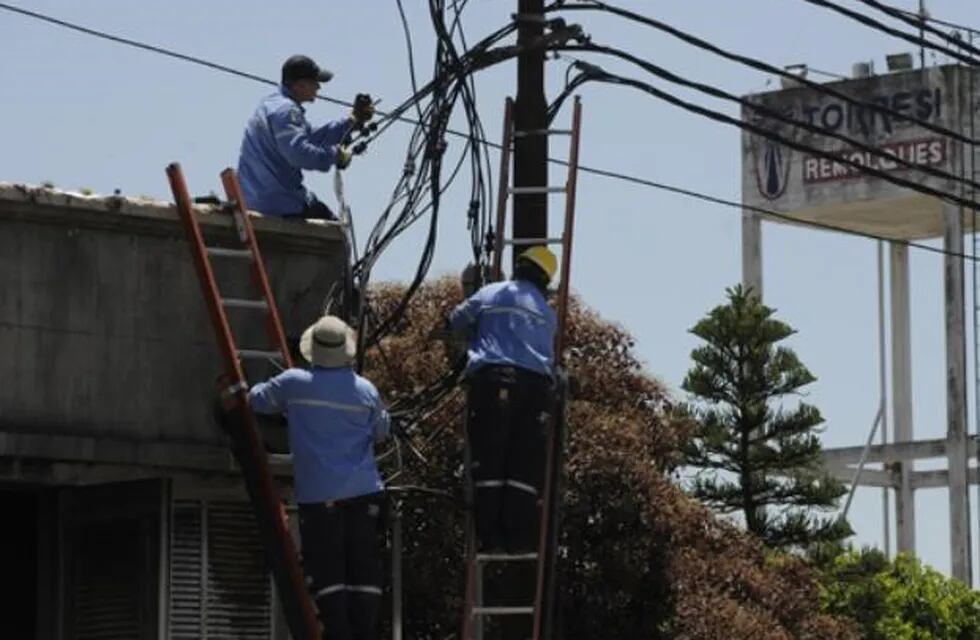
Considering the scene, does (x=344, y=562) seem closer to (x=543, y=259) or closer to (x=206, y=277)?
(x=206, y=277)

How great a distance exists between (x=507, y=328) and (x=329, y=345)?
162cm

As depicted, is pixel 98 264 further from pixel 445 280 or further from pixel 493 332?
pixel 445 280

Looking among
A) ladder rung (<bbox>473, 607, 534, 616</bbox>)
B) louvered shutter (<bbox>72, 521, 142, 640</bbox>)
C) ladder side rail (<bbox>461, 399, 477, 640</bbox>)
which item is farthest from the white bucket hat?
ladder rung (<bbox>473, 607, 534, 616</bbox>)

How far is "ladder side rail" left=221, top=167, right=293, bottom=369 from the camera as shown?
19.9 meters

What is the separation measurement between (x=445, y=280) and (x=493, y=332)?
15.2m

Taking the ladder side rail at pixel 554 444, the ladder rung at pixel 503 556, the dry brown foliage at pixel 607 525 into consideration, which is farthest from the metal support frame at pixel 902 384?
the ladder rung at pixel 503 556

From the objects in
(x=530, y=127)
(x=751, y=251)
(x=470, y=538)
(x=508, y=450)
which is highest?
(x=751, y=251)

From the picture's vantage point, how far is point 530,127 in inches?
885

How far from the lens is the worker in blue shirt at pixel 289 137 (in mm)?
20750

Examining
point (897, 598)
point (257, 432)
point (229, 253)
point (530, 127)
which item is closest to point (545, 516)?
point (257, 432)

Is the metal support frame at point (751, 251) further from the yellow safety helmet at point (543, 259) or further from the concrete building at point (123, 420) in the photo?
the concrete building at point (123, 420)

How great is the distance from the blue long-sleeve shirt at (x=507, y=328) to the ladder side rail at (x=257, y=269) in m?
1.10

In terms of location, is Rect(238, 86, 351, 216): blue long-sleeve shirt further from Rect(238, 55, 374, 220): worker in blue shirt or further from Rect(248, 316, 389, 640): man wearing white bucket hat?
Rect(248, 316, 389, 640): man wearing white bucket hat

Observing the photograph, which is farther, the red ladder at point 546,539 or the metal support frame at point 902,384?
the metal support frame at point 902,384
